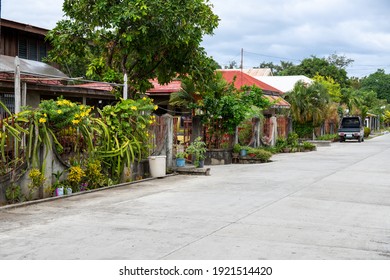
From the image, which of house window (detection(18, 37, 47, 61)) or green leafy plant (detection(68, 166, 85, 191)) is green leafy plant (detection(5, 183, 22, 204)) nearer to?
green leafy plant (detection(68, 166, 85, 191))

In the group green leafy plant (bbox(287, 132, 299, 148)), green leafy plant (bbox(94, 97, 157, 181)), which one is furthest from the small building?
green leafy plant (bbox(94, 97, 157, 181))

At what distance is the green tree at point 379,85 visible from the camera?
114m

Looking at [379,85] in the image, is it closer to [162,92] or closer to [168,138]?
[162,92]

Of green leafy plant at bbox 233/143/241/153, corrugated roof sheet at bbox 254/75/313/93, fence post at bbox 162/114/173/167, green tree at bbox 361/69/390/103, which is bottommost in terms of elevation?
green leafy plant at bbox 233/143/241/153

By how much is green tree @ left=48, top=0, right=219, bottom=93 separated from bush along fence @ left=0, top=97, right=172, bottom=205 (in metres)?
3.00

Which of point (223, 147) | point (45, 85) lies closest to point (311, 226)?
point (45, 85)

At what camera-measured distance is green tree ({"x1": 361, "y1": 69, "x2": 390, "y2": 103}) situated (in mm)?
113500

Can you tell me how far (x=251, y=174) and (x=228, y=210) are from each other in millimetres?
7036

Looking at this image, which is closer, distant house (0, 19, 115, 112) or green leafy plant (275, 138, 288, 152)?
distant house (0, 19, 115, 112)

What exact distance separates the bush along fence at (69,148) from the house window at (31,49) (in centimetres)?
979

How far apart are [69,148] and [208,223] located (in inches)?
193

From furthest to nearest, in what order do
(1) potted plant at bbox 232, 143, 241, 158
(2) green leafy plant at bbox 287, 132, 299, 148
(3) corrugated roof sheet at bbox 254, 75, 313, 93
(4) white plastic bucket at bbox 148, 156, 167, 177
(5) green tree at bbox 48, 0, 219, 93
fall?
(3) corrugated roof sheet at bbox 254, 75, 313, 93 → (2) green leafy plant at bbox 287, 132, 299, 148 → (1) potted plant at bbox 232, 143, 241, 158 → (5) green tree at bbox 48, 0, 219, 93 → (4) white plastic bucket at bbox 148, 156, 167, 177

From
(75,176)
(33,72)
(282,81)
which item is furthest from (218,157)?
(282,81)
